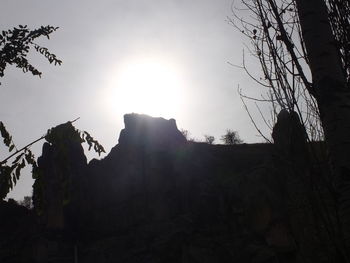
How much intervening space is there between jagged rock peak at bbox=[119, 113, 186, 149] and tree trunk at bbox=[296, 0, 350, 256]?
31.3 metres

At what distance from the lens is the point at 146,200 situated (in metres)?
33.2

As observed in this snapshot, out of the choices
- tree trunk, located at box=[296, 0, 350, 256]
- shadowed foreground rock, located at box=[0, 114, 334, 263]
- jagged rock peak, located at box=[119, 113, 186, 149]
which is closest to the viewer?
tree trunk, located at box=[296, 0, 350, 256]

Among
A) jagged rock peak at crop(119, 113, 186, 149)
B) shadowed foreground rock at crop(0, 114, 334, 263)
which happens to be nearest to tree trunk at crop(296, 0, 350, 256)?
shadowed foreground rock at crop(0, 114, 334, 263)

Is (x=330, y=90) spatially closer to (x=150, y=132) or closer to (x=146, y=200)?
(x=146, y=200)

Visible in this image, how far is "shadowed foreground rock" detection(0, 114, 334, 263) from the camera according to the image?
87.5 ft

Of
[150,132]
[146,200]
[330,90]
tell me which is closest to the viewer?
[330,90]

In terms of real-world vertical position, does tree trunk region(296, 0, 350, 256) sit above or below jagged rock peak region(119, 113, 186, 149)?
below

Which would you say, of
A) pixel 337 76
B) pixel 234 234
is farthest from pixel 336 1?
pixel 234 234

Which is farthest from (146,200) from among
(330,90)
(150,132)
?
(330,90)

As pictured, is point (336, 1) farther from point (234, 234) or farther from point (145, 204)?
point (145, 204)

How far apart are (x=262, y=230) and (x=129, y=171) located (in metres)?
18.8

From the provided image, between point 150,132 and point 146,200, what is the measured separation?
607 centimetres

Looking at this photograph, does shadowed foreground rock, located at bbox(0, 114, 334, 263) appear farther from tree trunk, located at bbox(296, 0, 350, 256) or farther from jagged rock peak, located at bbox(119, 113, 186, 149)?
tree trunk, located at bbox(296, 0, 350, 256)

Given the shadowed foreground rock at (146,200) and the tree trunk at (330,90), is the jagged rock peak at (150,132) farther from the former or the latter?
the tree trunk at (330,90)
